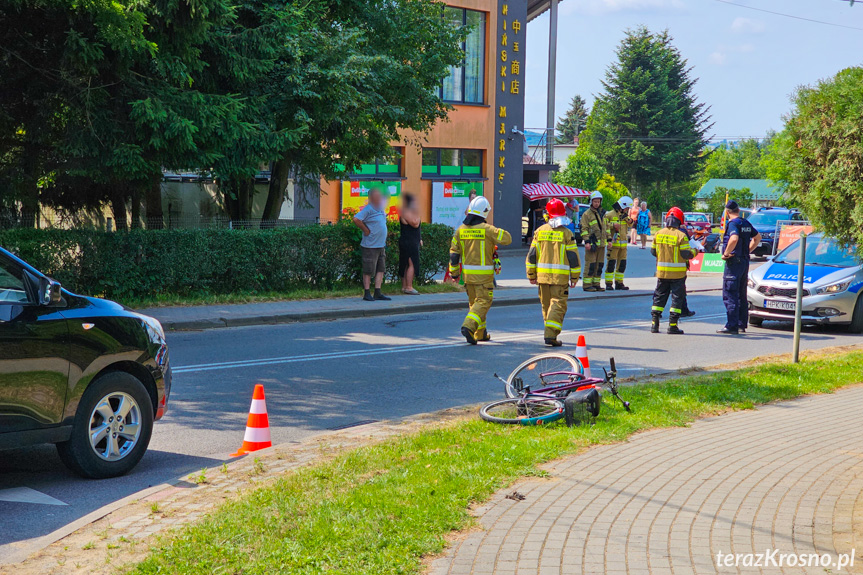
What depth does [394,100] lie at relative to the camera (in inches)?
743

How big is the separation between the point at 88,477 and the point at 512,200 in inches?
1154

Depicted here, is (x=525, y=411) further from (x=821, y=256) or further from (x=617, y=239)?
(x=617, y=239)

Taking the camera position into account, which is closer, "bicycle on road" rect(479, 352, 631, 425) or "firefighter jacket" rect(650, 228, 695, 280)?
"bicycle on road" rect(479, 352, 631, 425)

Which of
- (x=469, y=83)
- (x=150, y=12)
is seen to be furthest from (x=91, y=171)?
(x=469, y=83)

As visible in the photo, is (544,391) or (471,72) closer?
(544,391)

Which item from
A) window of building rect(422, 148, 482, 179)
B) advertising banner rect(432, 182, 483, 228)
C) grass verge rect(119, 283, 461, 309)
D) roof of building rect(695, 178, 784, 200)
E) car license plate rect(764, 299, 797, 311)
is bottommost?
grass verge rect(119, 283, 461, 309)

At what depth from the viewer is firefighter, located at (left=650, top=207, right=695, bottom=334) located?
13328mm

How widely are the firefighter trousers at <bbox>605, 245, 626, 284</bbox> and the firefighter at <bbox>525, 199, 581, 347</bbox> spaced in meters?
8.71

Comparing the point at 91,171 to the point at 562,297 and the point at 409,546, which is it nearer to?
the point at 562,297

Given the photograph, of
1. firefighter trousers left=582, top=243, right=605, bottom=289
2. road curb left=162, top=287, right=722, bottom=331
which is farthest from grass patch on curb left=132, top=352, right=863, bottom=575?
firefighter trousers left=582, top=243, right=605, bottom=289

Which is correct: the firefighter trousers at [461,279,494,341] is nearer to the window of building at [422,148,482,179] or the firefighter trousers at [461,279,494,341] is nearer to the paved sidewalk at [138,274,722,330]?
the paved sidewalk at [138,274,722,330]

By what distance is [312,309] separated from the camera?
49.7 feet

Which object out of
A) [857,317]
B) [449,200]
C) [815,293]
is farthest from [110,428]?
A: [449,200]

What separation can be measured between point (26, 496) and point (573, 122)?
130907 millimetres
